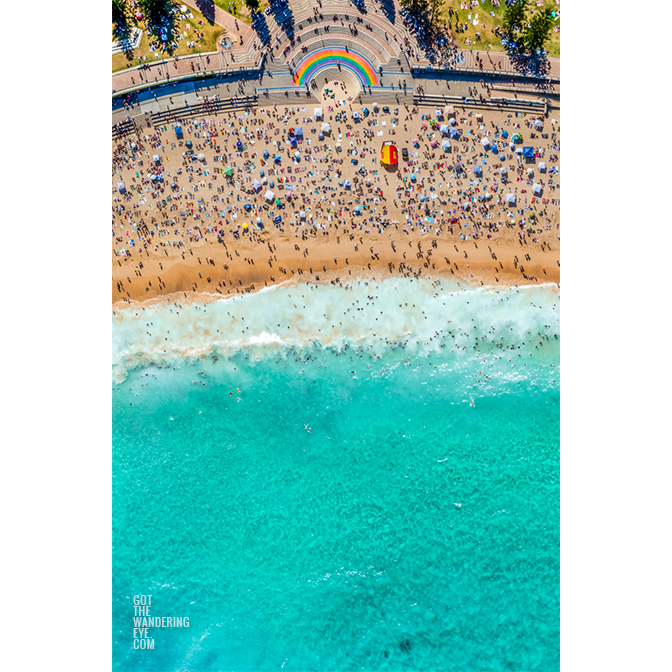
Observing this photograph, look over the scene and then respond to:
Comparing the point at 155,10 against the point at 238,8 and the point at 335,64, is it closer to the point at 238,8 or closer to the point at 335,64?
the point at 238,8

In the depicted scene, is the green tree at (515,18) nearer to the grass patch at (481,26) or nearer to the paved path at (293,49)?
the grass patch at (481,26)

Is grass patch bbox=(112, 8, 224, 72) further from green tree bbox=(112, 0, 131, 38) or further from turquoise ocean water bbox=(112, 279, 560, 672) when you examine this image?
turquoise ocean water bbox=(112, 279, 560, 672)

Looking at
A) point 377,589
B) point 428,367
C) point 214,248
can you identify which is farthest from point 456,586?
point 214,248

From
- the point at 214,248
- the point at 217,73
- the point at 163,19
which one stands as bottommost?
the point at 214,248

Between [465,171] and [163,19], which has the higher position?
[163,19]

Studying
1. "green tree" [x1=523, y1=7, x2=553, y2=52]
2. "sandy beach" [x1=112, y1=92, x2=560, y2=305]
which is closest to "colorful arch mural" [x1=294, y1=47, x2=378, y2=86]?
"sandy beach" [x1=112, y1=92, x2=560, y2=305]

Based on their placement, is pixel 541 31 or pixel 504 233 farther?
pixel 504 233

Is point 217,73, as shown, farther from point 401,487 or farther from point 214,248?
point 401,487
